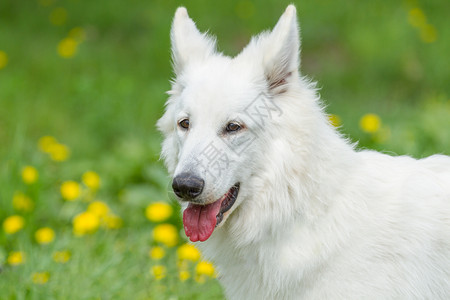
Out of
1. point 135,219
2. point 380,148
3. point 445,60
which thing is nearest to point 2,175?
point 135,219

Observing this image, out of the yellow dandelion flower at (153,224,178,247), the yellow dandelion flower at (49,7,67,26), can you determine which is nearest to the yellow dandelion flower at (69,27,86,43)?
the yellow dandelion flower at (49,7,67,26)

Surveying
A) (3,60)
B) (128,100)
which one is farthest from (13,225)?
(3,60)

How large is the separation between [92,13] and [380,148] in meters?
6.09

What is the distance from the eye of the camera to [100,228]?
4359 millimetres

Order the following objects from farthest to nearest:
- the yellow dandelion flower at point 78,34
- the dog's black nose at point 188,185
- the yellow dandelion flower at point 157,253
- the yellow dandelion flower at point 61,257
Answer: the yellow dandelion flower at point 78,34 < the yellow dandelion flower at point 157,253 < the yellow dandelion flower at point 61,257 < the dog's black nose at point 188,185

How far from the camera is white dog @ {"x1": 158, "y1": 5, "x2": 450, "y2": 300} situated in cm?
268

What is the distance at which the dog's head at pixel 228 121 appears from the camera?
266cm

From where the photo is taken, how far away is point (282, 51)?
8.96ft

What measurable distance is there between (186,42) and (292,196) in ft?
3.28

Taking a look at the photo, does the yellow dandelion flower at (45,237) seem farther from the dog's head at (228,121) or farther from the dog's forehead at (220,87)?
the dog's forehead at (220,87)

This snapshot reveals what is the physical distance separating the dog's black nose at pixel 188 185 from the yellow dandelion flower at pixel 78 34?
20.6 feet

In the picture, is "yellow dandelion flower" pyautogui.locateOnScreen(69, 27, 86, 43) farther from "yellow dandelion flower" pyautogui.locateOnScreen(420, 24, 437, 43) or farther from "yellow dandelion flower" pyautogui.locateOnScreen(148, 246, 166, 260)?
"yellow dandelion flower" pyautogui.locateOnScreen(148, 246, 166, 260)

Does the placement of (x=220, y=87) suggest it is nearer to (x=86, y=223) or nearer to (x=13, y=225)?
(x=86, y=223)

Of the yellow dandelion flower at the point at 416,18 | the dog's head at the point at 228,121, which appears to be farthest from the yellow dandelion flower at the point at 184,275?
the yellow dandelion flower at the point at 416,18
